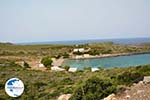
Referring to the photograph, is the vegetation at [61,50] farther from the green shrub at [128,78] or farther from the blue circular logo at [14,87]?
the blue circular logo at [14,87]

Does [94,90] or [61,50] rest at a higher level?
[94,90]

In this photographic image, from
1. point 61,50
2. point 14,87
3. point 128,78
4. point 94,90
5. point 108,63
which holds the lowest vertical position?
point 108,63

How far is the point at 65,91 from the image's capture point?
51.4 ft

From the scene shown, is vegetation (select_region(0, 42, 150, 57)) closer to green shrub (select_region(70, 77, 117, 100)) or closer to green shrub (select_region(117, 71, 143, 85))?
green shrub (select_region(117, 71, 143, 85))

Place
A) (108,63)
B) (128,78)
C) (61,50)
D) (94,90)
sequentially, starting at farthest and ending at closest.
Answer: (61,50), (108,63), (128,78), (94,90)

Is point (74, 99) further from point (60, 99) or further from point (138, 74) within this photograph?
point (138, 74)

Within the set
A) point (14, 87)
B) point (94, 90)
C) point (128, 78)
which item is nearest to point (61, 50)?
point (128, 78)

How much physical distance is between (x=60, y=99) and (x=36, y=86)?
6852mm

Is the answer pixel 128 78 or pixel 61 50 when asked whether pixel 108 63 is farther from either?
pixel 128 78

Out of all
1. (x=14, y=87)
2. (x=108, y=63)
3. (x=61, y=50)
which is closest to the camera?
(x=14, y=87)

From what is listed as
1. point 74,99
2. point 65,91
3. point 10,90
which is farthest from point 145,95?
point 65,91

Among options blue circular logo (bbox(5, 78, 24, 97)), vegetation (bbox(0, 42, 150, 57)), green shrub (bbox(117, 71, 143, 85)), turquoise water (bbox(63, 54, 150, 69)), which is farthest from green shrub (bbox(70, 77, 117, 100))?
vegetation (bbox(0, 42, 150, 57))

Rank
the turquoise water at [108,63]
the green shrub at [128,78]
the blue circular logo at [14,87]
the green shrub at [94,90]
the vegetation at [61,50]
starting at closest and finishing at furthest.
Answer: the blue circular logo at [14,87], the green shrub at [94,90], the green shrub at [128,78], the turquoise water at [108,63], the vegetation at [61,50]

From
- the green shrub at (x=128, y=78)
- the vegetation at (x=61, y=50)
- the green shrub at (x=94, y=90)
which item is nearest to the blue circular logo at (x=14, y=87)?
the green shrub at (x=94, y=90)
